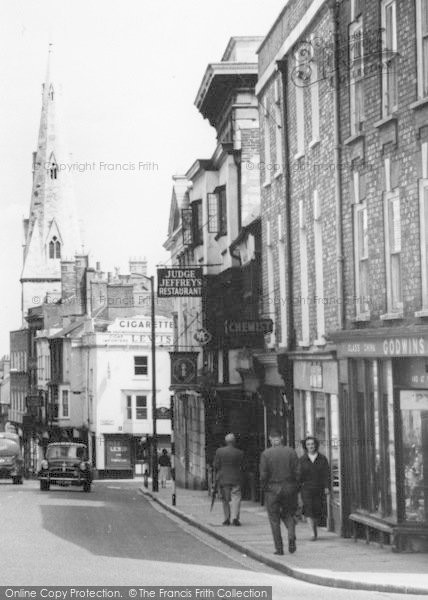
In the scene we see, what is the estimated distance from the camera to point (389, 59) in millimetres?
20484

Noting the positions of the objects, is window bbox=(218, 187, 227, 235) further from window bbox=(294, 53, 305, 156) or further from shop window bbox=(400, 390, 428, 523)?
shop window bbox=(400, 390, 428, 523)

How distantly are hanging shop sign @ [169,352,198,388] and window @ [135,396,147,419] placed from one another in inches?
1512

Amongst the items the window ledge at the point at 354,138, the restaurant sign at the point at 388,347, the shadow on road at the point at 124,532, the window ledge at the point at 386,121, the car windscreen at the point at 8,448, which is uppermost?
the window ledge at the point at 354,138

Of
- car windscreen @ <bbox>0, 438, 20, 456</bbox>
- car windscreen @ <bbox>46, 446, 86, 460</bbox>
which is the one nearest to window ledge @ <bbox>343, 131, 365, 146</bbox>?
car windscreen @ <bbox>46, 446, 86, 460</bbox>

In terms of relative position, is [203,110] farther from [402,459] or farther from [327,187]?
[402,459]

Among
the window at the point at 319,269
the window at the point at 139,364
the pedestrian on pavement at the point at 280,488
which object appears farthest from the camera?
the window at the point at 139,364

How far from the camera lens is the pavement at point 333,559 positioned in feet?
51.4

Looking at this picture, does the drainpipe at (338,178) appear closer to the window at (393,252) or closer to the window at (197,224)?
the window at (393,252)

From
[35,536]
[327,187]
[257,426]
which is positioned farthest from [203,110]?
[35,536]

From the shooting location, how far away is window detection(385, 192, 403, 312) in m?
20.4

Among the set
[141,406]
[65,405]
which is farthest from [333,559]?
[65,405]

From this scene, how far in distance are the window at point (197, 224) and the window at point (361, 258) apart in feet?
90.0

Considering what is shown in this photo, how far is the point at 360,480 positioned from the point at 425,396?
3782mm

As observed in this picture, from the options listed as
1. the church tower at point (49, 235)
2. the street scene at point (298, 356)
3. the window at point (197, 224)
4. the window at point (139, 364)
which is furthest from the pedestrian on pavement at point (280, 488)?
the church tower at point (49, 235)
